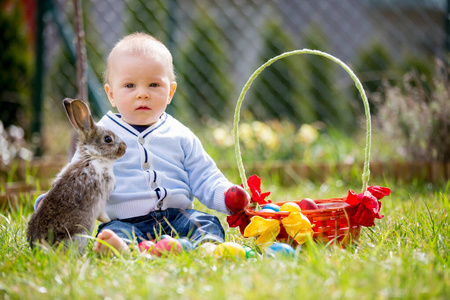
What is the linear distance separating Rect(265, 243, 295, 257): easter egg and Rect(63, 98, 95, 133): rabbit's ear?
911 millimetres

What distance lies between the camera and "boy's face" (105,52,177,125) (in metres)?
2.21

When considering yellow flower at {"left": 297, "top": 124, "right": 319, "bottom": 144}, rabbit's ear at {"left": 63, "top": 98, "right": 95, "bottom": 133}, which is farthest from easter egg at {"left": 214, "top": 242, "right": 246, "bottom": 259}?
yellow flower at {"left": 297, "top": 124, "right": 319, "bottom": 144}

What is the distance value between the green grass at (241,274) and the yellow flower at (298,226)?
174 mm

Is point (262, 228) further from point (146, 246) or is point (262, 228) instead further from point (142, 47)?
point (142, 47)

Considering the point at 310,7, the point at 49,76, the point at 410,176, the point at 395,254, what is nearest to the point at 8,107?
the point at 49,76

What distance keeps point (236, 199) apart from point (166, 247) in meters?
0.39

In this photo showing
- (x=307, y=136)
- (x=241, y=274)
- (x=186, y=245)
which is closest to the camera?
(x=241, y=274)

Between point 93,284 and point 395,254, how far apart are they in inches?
41.7

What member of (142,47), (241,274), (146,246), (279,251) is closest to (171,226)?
(146,246)

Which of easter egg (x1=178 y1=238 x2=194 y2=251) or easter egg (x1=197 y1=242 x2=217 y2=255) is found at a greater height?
easter egg (x1=178 y1=238 x2=194 y2=251)

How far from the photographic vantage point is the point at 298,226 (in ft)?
6.20

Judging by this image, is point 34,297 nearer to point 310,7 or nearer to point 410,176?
point 410,176

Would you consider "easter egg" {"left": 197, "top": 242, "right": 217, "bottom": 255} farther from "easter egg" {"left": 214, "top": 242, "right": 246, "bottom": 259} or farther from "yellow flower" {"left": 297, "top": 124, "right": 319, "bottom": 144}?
"yellow flower" {"left": 297, "top": 124, "right": 319, "bottom": 144}

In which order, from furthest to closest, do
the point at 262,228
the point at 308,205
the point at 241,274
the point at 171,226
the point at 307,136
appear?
the point at 307,136
the point at 308,205
the point at 171,226
the point at 262,228
the point at 241,274
